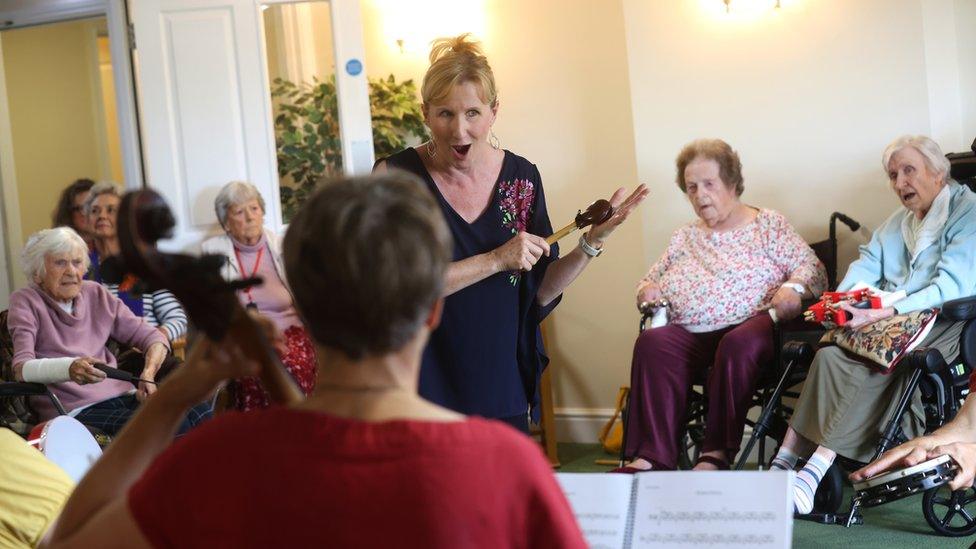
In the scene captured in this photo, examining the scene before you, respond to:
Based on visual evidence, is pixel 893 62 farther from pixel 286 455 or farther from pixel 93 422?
pixel 286 455

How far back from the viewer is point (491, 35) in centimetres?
512

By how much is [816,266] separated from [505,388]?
6.57 feet

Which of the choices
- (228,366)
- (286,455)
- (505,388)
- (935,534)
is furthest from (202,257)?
(935,534)

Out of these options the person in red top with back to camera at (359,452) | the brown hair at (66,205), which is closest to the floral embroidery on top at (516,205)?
the person in red top with back to camera at (359,452)

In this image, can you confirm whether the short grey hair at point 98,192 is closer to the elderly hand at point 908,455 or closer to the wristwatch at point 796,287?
the wristwatch at point 796,287

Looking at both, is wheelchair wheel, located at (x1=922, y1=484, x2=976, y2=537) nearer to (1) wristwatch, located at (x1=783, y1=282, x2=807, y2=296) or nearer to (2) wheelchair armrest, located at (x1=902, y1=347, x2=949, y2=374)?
(2) wheelchair armrest, located at (x1=902, y1=347, x2=949, y2=374)

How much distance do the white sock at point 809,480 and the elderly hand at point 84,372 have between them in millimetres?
2206

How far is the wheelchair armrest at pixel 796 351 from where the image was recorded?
3.62 metres

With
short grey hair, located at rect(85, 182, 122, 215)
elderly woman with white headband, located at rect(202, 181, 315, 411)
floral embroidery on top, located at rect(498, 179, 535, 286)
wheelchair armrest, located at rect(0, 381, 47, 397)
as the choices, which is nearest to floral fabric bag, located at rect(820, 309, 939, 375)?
floral embroidery on top, located at rect(498, 179, 535, 286)

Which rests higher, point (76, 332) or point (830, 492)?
point (76, 332)

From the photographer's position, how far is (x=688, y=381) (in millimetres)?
3967

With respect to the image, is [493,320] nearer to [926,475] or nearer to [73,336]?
[926,475]

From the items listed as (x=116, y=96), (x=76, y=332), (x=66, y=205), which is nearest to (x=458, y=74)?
(x=76, y=332)

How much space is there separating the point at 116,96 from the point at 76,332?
1716 millimetres
